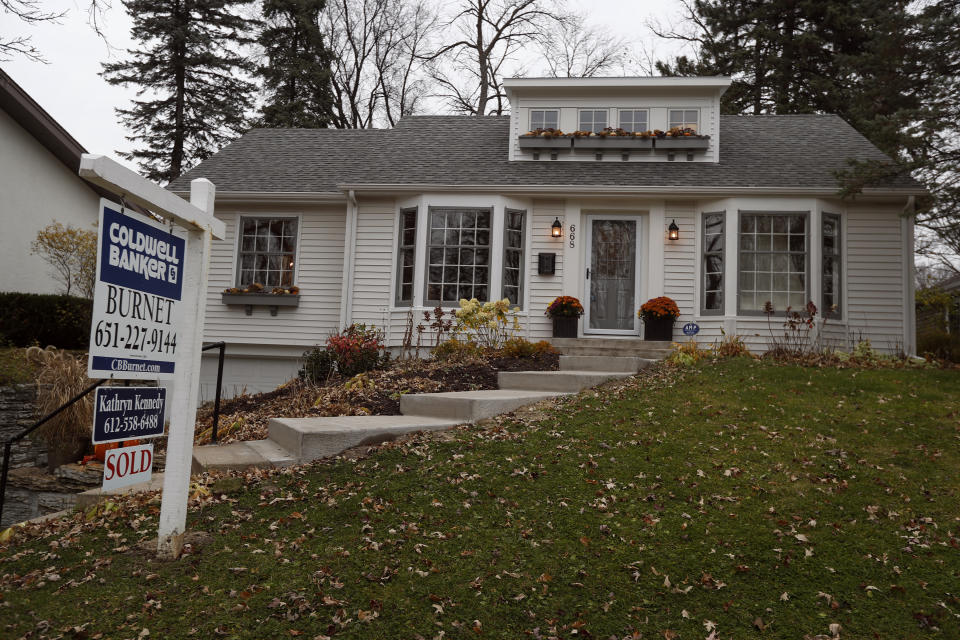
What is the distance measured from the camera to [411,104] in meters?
22.7

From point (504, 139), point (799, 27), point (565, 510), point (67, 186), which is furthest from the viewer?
point (799, 27)

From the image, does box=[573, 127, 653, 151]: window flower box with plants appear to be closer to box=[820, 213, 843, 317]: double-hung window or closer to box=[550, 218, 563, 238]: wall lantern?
box=[550, 218, 563, 238]: wall lantern

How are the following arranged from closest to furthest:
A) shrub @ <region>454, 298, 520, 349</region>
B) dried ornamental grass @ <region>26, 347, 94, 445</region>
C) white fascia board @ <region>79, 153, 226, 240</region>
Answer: white fascia board @ <region>79, 153, 226, 240</region>
dried ornamental grass @ <region>26, 347, 94, 445</region>
shrub @ <region>454, 298, 520, 349</region>

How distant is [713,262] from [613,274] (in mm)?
1580

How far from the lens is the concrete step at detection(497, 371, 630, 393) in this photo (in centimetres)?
749

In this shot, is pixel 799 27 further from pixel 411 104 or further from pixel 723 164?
pixel 411 104

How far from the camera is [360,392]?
23.6 feet

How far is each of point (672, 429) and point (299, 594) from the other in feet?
11.6

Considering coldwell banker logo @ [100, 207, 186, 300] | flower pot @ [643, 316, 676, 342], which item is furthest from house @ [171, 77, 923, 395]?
coldwell banker logo @ [100, 207, 186, 300]

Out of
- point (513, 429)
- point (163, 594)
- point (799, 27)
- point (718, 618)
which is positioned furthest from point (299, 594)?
point (799, 27)

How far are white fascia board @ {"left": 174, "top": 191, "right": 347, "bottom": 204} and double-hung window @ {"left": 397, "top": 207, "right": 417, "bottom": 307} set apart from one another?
3.81 ft

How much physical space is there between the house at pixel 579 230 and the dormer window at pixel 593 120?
36 mm

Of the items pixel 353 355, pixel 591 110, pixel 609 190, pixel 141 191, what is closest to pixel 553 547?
pixel 141 191

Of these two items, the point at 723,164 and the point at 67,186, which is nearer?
the point at 723,164
